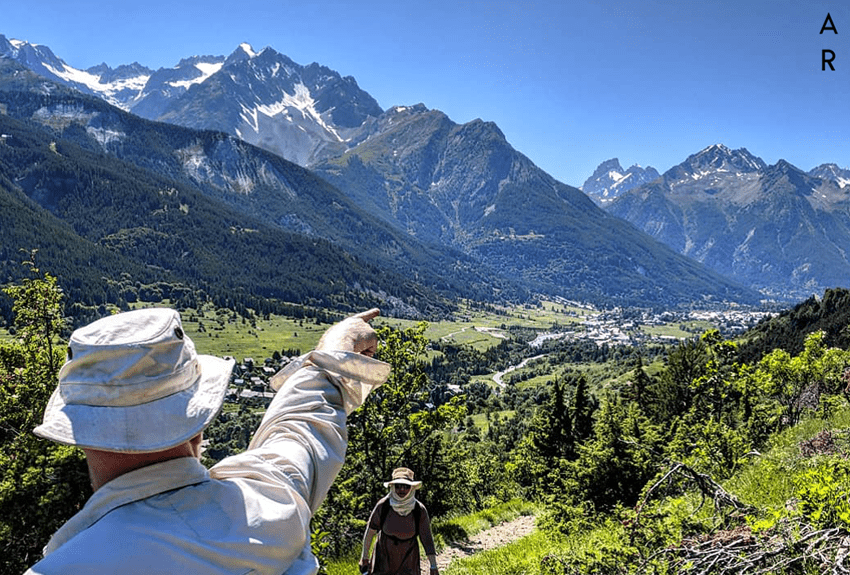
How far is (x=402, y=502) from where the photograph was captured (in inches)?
278

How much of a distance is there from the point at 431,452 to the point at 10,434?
12379mm

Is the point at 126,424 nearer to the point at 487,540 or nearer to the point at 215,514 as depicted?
the point at 215,514

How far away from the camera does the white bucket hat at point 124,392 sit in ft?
4.95

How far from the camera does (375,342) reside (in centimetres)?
276

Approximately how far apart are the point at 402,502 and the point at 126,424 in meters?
6.27

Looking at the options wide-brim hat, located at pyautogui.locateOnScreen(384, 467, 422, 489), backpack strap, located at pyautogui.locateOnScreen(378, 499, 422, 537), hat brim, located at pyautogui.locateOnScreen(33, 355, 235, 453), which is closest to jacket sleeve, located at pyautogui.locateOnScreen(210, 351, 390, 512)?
hat brim, located at pyautogui.locateOnScreen(33, 355, 235, 453)

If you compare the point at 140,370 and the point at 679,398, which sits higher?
the point at 140,370

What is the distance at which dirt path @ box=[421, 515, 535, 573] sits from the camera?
1111 cm

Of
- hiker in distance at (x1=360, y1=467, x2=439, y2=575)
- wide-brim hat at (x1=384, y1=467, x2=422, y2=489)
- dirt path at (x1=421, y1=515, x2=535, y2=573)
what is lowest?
dirt path at (x1=421, y1=515, x2=535, y2=573)

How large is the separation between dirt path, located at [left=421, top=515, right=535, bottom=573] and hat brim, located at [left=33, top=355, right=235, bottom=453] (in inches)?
398

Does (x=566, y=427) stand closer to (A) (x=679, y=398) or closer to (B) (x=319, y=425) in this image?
(A) (x=679, y=398)

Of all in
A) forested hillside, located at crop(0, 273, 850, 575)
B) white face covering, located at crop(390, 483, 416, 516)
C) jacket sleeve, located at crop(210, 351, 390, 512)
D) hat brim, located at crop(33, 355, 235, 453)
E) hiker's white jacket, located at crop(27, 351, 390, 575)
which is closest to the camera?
hiker's white jacket, located at crop(27, 351, 390, 575)

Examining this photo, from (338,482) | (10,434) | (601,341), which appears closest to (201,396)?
(338,482)

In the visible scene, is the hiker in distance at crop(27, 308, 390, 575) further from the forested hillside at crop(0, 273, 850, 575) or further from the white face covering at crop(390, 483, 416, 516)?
the white face covering at crop(390, 483, 416, 516)
